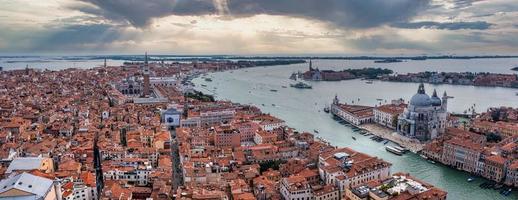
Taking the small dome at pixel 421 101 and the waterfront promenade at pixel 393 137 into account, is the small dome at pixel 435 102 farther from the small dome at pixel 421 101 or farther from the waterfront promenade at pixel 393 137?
the waterfront promenade at pixel 393 137

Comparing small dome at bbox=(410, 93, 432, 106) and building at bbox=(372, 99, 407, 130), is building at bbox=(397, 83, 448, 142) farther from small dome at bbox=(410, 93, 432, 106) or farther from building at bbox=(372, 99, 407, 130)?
building at bbox=(372, 99, 407, 130)

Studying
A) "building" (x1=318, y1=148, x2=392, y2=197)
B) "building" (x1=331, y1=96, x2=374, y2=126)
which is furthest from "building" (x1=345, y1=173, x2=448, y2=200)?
"building" (x1=331, y1=96, x2=374, y2=126)

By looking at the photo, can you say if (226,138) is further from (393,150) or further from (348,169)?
(393,150)

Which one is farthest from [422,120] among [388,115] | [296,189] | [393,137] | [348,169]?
[296,189]

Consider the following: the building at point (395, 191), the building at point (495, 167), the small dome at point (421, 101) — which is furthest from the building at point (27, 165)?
the small dome at point (421, 101)

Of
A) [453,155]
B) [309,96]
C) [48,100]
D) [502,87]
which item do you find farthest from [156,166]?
[502,87]

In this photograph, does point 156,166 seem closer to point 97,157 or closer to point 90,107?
point 97,157
